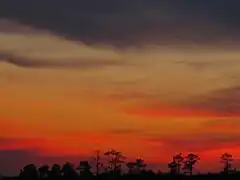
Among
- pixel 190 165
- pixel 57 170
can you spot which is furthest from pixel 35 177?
pixel 190 165

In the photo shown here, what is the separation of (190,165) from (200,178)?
142 inches

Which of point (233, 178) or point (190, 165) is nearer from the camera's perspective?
point (233, 178)

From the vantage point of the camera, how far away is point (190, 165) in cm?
13600

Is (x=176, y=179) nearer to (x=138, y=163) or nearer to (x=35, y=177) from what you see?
(x=138, y=163)

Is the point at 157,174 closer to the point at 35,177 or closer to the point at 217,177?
the point at 217,177

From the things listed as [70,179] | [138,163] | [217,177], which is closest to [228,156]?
[217,177]

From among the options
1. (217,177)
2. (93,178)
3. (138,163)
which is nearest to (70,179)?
(93,178)

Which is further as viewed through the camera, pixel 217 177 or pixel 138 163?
pixel 138 163

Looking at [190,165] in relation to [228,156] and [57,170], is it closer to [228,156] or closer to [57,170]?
[228,156]

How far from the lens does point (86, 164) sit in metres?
136

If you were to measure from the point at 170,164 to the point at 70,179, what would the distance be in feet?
54.9

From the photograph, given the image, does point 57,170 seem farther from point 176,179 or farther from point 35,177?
point 176,179

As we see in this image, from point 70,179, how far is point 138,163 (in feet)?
42.2

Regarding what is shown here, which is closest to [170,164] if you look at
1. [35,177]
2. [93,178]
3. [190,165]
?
[190,165]
